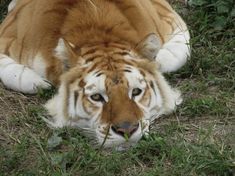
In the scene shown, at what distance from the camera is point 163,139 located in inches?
187

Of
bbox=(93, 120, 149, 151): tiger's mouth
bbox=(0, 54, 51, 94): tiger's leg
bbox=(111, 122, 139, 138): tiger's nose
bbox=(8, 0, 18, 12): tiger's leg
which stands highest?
bbox=(111, 122, 139, 138): tiger's nose

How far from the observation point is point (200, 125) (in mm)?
5078

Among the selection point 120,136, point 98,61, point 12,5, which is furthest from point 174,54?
point 12,5

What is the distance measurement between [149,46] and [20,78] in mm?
985

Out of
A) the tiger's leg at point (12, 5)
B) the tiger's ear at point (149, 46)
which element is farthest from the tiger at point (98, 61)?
the tiger's leg at point (12, 5)

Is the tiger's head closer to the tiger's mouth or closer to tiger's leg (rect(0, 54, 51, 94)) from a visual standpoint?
the tiger's mouth

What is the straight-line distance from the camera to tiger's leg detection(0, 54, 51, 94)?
543cm

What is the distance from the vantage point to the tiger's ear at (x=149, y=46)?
504cm

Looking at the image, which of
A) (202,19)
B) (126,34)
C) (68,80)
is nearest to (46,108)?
(68,80)

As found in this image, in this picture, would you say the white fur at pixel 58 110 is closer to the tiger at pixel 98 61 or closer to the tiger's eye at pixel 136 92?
the tiger at pixel 98 61

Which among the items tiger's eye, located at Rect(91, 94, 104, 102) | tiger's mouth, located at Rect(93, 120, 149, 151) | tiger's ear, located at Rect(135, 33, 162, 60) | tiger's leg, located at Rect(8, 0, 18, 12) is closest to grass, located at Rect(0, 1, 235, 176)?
tiger's mouth, located at Rect(93, 120, 149, 151)

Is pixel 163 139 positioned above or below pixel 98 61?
below

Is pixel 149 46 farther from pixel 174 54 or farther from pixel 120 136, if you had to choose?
pixel 120 136

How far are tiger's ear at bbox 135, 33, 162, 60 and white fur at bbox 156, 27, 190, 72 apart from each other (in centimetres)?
41
